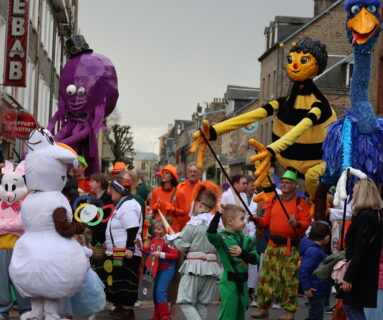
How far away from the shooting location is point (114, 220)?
391 inches

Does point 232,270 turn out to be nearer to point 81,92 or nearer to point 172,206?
point 172,206

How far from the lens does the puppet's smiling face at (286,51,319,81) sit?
32.6 ft

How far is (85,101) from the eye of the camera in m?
12.2

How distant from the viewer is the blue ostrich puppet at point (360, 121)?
8578 millimetres

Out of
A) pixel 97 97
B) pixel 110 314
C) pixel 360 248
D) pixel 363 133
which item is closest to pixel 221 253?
pixel 360 248

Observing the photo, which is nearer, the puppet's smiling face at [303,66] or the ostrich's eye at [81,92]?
the puppet's smiling face at [303,66]

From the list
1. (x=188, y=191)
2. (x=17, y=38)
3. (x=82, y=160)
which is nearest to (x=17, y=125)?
(x=17, y=38)

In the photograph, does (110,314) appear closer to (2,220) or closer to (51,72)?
(2,220)

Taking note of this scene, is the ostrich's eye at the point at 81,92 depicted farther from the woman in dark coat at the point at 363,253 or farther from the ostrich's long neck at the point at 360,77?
the woman in dark coat at the point at 363,253

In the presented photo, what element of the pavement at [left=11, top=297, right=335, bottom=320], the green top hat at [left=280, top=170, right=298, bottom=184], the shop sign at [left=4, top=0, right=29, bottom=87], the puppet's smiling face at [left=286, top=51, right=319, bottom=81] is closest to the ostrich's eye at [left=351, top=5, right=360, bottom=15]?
the puppet's smiling face at [left=286, top=51, right=319, bottom=81]

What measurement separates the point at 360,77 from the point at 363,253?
2.33 meters

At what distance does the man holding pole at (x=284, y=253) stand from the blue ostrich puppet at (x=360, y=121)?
1.48m

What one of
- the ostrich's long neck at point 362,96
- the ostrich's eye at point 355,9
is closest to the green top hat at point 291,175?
the ostrich's long neck at point 362,96

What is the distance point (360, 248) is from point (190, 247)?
7.16ft
